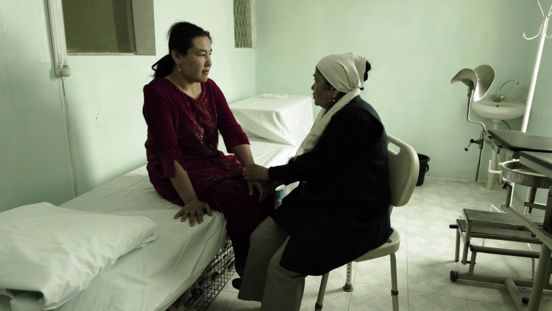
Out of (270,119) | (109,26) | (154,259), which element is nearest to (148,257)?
(154,259)

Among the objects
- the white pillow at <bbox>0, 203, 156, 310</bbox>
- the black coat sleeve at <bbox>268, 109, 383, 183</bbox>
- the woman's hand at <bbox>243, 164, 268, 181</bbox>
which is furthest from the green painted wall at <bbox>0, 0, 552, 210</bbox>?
the black coat sleeve at <bbox>268, 109, 383, 183</bbox>

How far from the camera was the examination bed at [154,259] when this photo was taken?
105 centimetres

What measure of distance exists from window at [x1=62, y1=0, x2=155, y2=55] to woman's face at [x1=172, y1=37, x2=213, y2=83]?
0.52m

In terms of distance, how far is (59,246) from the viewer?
38.8 inches

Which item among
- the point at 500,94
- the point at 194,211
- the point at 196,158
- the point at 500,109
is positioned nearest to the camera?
the point at 194,211

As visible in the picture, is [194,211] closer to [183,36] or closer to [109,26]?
[183,36]

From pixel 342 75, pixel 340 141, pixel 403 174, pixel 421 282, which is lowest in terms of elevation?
pixel 421 282

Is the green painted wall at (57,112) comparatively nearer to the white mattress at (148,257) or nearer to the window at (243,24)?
the white mattress at (148,257)

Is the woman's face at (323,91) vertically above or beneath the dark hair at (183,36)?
beneath

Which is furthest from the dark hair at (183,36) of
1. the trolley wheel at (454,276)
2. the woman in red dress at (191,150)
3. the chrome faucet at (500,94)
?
the chrome faucet at (500,94)

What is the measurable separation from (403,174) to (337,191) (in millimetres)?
246

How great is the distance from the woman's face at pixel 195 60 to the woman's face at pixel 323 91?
19.1 inches

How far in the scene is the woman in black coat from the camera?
4.38 feet

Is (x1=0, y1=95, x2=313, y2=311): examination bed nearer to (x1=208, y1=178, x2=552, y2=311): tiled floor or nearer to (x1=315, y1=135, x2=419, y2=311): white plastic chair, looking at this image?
(x1=208, y1=178, x2=552, y2=311): tiled floor
